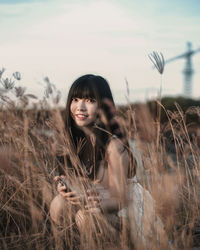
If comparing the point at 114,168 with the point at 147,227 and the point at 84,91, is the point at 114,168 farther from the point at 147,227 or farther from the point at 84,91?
the point at 84,91

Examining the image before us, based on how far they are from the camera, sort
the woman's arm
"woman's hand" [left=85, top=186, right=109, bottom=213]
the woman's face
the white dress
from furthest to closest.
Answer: the woman's face
the woman's arm
"woman's hand" [left=85, top=186, right=109, bottom=213]
the white dress

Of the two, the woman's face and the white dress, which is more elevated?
the woman's face

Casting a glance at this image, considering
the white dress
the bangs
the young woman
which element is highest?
the bangs

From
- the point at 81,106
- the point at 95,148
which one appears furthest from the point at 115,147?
the point at 81,106

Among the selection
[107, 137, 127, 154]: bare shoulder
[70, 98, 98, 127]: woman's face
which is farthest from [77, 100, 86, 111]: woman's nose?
[107, 137, 127, 154]: bare shoulder

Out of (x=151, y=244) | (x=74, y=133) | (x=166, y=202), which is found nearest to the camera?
→ (x=166, y=202)

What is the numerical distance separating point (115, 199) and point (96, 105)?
0.60 metres

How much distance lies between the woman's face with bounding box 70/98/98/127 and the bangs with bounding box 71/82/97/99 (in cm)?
3

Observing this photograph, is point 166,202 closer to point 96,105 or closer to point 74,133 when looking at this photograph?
point 96,105

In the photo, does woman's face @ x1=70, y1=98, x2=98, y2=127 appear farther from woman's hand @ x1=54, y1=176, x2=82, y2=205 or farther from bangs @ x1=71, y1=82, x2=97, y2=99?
woman's hand @ x1=54, y1=176, x2=82, y2=205

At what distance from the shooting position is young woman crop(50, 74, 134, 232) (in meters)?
1.65

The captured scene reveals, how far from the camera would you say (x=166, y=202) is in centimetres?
120

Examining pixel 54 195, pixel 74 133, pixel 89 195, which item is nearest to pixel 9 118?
pixel 74 133

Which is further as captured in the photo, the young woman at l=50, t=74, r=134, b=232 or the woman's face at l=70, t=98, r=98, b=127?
the woman's face at l=70, t=98, r=98, b=127
